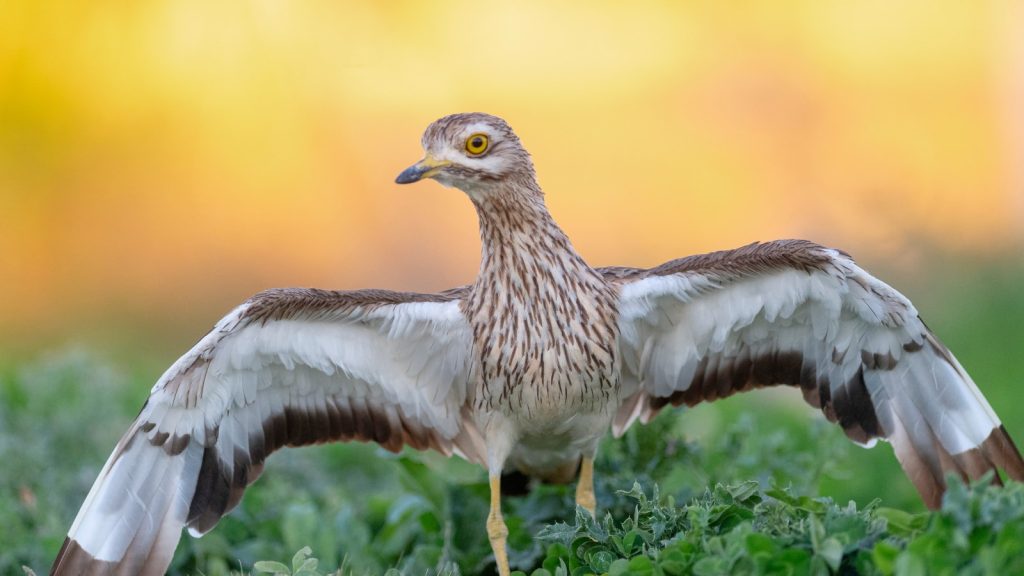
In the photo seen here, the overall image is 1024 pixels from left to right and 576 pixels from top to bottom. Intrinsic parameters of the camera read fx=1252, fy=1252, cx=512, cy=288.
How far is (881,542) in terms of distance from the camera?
12.0 feet

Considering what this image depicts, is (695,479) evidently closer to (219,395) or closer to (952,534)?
(219,395)

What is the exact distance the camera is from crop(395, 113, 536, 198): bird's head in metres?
5.23

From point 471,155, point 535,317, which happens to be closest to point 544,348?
point 535,317

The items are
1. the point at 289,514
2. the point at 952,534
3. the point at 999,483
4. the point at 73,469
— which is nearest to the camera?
the point at 952,534

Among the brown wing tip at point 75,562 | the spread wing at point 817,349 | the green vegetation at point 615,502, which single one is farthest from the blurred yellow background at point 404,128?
the brown wing tip at point 75,562

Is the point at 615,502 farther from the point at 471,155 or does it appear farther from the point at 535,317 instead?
the point at 471,155

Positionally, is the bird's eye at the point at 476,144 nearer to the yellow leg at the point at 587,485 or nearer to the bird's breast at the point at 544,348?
the bird's breast at the point at 544,348

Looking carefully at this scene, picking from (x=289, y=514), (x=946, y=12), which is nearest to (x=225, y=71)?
(x=946, y=12)

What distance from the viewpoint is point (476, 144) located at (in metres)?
5.28

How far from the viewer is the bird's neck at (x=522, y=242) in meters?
5.35

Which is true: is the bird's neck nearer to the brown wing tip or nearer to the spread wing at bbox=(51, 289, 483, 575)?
the spread wing at bbox=(51, 289, 483, 575)

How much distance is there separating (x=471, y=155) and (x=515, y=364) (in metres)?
0.90

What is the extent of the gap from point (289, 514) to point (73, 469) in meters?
1.84

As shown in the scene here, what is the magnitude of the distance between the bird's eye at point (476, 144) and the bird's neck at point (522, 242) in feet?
0.68
